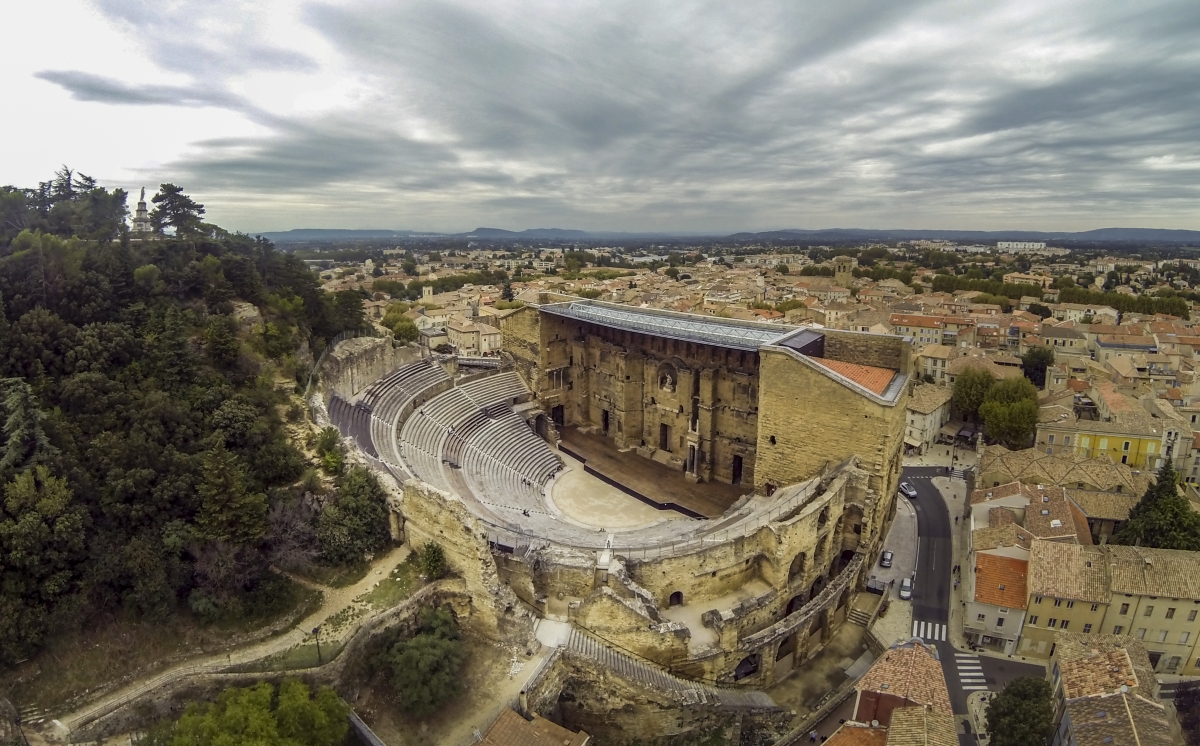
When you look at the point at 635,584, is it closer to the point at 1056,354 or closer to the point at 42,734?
the point at 42,734

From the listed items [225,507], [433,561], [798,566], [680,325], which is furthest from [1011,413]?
[225,507]

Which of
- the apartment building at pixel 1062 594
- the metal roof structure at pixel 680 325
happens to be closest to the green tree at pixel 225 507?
the metal roof structure at pixel 680 325

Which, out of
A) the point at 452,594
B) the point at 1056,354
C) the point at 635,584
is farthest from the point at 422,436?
the point at 1056,354

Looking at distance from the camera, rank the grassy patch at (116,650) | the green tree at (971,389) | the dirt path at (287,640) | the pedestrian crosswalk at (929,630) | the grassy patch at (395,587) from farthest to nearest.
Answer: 1. the green tree at (971,389)
2. the pedestrian crosswalk at (929,630)
3. the grassy patch at (395,587)
4. the grassy patch at (116,650)
5. the dirt path at (287,640)

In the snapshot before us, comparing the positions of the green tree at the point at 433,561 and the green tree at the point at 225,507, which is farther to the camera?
the green tree at the point at 433,561

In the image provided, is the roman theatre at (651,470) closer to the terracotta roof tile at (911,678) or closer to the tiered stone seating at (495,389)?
the tiered stone seating at (495,389)

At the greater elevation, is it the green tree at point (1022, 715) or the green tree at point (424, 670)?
the green tree at point (424, 670)

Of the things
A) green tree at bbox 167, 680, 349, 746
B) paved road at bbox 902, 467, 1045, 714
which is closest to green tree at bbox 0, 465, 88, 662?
green tree at bbox 167, 680, 349, 746
